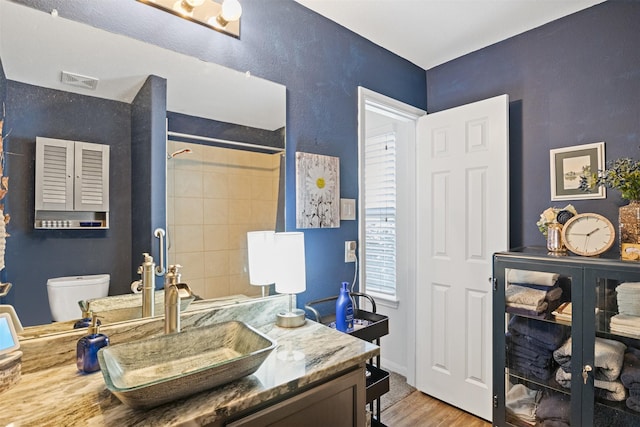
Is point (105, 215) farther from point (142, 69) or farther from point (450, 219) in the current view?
point (450, 219)

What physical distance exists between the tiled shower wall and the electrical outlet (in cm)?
57

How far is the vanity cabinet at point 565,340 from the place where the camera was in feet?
5.11

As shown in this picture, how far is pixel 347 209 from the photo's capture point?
6.90ft

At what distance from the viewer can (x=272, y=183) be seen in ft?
5.75

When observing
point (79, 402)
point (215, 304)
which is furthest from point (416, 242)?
point (79, 402)

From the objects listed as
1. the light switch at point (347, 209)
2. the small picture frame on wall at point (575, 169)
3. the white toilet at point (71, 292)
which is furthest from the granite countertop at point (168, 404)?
the small picture frame on wall at point (575, 169)

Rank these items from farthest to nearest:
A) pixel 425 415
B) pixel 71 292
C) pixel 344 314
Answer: pixel 425 415, pixel 344 314, pixel 71 292

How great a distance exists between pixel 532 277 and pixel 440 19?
1.60 metres

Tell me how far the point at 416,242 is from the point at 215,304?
1674mm

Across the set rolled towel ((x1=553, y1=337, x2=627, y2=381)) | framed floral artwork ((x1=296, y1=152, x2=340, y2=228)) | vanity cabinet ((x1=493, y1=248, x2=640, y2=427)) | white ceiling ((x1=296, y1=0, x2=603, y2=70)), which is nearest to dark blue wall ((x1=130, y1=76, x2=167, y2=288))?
framed floral artwork ((x1=296, y1=152, x2=340, y2=228))

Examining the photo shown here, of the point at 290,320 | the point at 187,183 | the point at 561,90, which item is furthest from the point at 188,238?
the point at 561,90

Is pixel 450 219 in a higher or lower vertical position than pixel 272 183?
lower

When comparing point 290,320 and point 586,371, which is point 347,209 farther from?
point 586,371

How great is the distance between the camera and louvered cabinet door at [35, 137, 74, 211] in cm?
115
